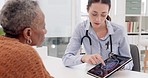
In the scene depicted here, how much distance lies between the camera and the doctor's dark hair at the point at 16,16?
0.89 m

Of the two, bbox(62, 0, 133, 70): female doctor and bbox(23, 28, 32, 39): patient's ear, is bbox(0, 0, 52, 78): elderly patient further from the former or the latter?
bbox(62, 0, 133, 70): female doctor

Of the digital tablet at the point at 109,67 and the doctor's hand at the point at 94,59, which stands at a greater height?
the doctor's hand at the point at 94,59

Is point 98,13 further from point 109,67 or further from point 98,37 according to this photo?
point 109,67

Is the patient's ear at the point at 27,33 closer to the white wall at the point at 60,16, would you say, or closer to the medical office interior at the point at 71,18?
the medical office interior at the point at 71,18

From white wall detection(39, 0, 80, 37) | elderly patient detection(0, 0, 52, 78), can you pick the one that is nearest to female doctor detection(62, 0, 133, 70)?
elderly patient detection(0, 0, 52, 78)

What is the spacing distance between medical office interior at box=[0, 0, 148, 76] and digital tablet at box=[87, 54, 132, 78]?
85.8 inches

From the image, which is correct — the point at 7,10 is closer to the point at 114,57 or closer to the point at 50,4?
the point at 114,57

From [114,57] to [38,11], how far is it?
28.3 inches

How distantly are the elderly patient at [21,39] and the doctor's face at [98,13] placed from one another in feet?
→ 2.57

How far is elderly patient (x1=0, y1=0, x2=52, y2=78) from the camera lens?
2.46ft

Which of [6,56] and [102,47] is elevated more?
[6,56]

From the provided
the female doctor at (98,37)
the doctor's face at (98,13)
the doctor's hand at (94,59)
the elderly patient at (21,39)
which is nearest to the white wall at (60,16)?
the female doctor at (98,37)

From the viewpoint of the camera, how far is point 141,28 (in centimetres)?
427

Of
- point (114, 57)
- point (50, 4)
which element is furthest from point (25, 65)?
point (50, 4)
